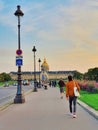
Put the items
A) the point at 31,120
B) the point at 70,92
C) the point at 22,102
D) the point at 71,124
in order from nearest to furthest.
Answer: the point at 71,124 < the point at 31,120 < the point at 70,92 < the point at 22,102

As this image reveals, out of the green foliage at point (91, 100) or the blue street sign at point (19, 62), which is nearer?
the green foliage at point (91, 100)

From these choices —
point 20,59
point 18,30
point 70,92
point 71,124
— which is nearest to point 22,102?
point 20,59

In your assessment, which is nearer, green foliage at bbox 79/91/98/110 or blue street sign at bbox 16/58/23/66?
green foliage at bbox 79/91/98/110

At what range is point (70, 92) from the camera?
A: 63.7 feet

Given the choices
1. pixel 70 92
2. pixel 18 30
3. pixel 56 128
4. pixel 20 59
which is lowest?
pixel 56 128

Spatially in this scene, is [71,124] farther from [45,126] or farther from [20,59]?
[20,59]

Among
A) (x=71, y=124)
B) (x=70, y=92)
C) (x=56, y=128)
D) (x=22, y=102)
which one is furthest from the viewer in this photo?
(x=22, y=102)

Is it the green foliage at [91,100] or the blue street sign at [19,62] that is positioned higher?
the blue street sign at [19,62]

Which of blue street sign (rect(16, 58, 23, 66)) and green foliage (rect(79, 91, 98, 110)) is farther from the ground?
blue street sign (rect(16, 58, 23, 66))

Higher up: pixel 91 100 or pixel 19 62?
pixel 19 62

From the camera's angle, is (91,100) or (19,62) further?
(19,62)

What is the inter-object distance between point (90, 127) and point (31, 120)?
10.8 ft

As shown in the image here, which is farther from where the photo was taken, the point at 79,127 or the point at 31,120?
the point at 31,120

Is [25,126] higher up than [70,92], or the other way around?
[70,92]
